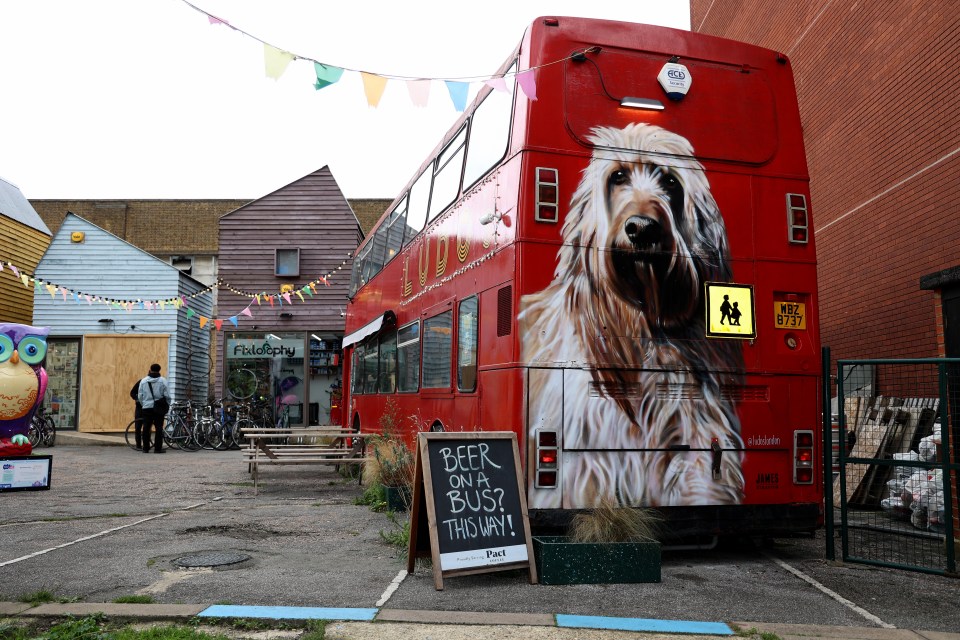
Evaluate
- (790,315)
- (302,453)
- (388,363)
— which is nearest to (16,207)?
(302,453)

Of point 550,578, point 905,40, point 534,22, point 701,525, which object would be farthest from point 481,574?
point 905,40

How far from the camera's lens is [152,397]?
18.0m

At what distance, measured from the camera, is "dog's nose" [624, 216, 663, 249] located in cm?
626

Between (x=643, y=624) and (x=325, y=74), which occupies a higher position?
(x=325, y=74)

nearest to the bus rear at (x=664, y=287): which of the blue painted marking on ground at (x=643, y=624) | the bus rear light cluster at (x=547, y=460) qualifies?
the bus rear light cluster at (x=547, y=460)

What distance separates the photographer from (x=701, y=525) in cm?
614

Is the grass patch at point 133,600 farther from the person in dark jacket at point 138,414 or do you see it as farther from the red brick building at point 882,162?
the person in dark jacket at point 138,414

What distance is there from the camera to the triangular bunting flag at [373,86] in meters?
6.59

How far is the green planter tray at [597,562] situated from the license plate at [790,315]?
2165 mm

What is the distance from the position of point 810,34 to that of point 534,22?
8.58 m

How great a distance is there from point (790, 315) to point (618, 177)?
1802 mm

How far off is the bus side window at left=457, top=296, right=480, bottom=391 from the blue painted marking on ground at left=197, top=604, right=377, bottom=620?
2604 mm

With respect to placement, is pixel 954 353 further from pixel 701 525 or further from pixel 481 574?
pixel 481 574

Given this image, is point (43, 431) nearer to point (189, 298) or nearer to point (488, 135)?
point (189, 298)
